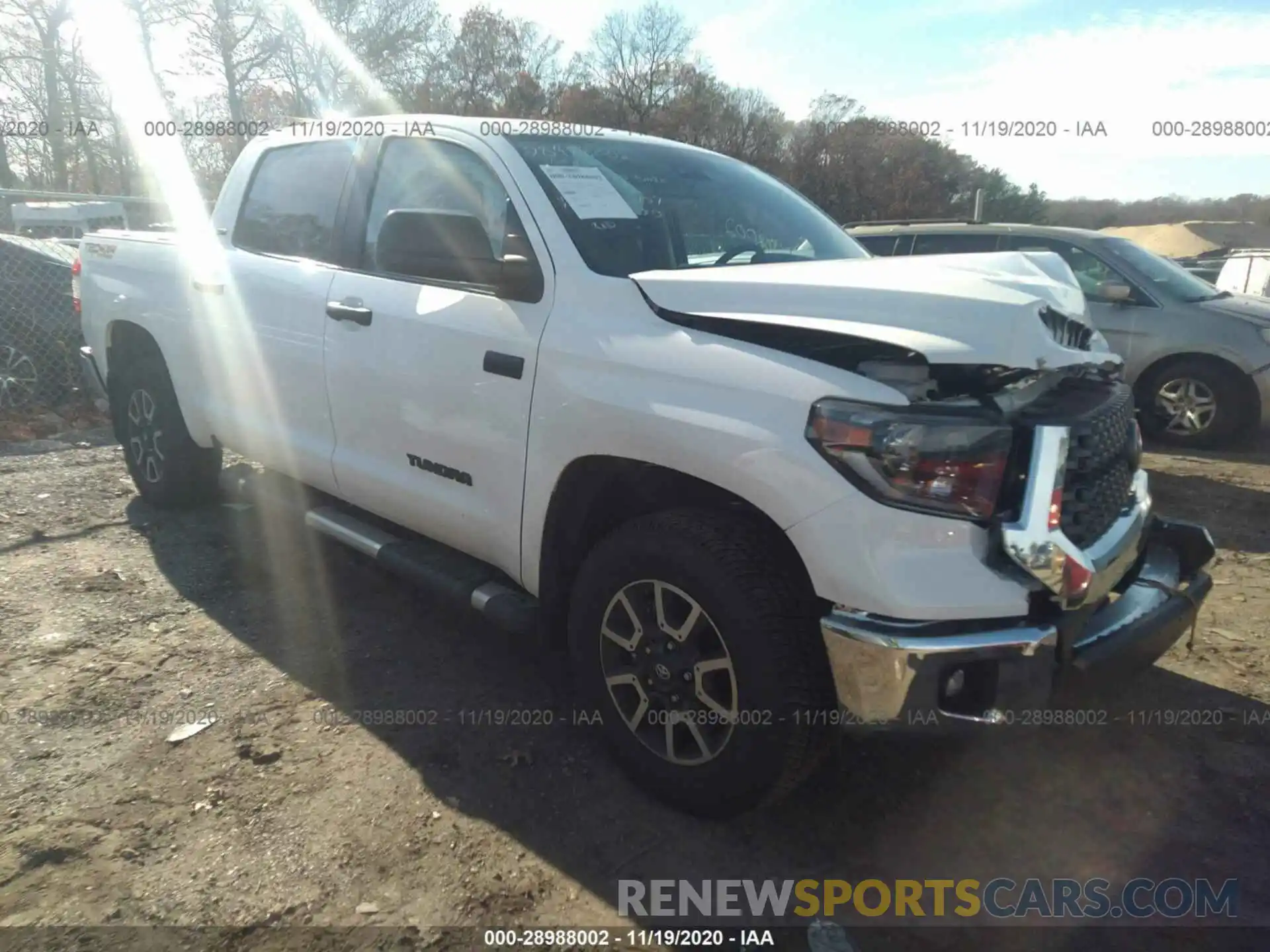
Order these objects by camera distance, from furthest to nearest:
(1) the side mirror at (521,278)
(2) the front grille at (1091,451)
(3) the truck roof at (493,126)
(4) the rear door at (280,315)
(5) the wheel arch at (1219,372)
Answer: (5) the wheel arch at (1219,372) < (4) the rear door at (280,315) < (3) the truck roof at (493,126) < (1) the side mirror at (521,278) < (2) the front grille at (1091,451)

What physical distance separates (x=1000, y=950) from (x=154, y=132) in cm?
871

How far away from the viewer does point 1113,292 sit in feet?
23.1

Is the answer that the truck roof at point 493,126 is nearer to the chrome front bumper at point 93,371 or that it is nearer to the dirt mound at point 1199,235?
the chrome front bumper at point 93,371

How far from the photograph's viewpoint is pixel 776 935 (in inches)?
87.0

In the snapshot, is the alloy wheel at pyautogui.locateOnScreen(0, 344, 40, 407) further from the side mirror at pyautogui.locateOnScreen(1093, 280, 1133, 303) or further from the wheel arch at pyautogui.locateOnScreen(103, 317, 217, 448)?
the side mirror at pyautogui.locateOnScreen(1093, 280, 1133, 303)

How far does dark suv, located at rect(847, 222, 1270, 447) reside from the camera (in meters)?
6.99

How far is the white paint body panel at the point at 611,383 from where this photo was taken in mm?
2049

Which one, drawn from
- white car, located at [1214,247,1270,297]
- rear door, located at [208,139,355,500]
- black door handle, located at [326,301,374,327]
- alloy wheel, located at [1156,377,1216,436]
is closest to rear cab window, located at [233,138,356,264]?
rear door, located at [208,139,355,500]

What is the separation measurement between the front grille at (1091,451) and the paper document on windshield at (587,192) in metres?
1.47

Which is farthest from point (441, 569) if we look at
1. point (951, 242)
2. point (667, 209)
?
point (951, 242)

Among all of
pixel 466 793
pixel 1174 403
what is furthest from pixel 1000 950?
pixel 1174 403

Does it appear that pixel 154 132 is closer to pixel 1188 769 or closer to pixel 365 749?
pixel 365 749

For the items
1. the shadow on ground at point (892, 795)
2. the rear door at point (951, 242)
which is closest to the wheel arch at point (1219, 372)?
the rear door at point (951, 242)

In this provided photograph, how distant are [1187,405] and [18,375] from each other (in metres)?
9.72
